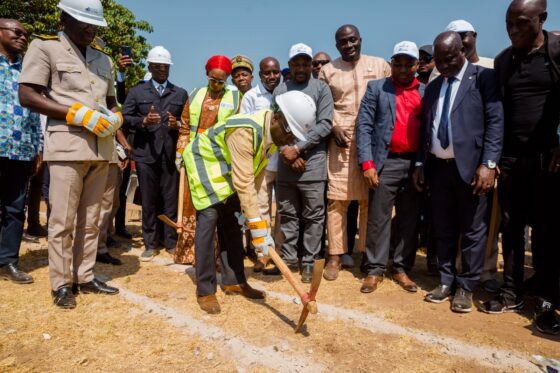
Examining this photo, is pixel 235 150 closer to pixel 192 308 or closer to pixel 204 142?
pixel 204 142

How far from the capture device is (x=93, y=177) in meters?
3.73

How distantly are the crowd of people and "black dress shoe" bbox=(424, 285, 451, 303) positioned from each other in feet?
0.04

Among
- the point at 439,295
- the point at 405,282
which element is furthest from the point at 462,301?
the point at 405,282

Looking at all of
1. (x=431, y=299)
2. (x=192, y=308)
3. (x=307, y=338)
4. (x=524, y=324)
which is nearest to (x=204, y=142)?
(x=192, y=308)

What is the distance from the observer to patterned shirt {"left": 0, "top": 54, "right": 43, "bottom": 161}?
13.4 feet

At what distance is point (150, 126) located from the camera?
5.23 metres

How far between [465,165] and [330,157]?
1.41 metres

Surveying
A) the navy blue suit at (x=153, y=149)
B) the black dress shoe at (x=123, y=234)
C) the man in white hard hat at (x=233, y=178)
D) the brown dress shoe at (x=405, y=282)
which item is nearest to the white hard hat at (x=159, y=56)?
the navy blue suit at (x=153, y=149)

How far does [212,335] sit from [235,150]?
133 centimetres

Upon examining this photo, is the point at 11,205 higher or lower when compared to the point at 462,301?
higher

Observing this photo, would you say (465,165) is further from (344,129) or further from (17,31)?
(17,31)

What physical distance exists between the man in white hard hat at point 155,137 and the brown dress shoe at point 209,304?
1.83m

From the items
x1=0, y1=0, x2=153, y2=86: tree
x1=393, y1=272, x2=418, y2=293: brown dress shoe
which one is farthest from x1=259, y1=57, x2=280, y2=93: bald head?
x1=0, y1=0, x2=153, y2=86: tree

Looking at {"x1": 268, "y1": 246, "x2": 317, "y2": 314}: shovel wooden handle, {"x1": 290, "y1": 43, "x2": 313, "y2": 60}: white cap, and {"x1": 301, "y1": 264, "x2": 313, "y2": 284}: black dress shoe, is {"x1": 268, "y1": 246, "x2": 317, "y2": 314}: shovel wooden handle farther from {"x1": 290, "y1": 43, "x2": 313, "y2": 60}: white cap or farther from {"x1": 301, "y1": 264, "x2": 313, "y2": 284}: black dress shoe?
{"x1": 290, "y1": 43, "x2": 313, "y2": 60}: white cap
